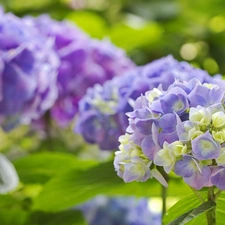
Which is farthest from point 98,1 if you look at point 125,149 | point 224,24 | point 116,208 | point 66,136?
point 125,149

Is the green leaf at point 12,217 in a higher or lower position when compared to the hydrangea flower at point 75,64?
lower

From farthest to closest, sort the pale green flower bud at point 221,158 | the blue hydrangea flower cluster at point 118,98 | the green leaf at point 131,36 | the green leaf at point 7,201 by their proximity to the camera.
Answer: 1. the green leaf at point 131,36
2. the green leaf at point 7,201
3. the blue hydrangea flower cluster at point 118,98
4. the pale green flower bud at point 221,158

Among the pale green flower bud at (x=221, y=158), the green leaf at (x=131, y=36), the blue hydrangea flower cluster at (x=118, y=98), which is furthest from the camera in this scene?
the green leaf at (x=131, y=36)

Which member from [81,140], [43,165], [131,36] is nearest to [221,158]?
[43,165]

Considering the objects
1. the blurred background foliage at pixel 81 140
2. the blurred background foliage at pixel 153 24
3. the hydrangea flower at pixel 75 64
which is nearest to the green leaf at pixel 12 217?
the blurred background foliage at pixel 81 140

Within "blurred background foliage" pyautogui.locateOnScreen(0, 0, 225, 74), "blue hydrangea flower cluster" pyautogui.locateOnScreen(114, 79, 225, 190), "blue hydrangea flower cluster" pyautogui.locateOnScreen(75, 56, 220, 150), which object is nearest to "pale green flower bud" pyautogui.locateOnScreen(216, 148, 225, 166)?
"blue hydrangea flower cluster" pyautogui.locateOnScreen(114, 79, 225, 190)

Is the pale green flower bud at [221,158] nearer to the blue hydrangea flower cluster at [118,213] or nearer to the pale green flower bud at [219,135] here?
the pale green flower bud at [219,135]

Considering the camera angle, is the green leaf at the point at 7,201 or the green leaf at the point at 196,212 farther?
the green leaf at the point at 7,201

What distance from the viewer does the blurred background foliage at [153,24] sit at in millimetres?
1122

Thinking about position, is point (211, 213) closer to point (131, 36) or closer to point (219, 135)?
point (219, 135)

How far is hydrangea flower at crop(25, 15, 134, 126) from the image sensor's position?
0.70 m

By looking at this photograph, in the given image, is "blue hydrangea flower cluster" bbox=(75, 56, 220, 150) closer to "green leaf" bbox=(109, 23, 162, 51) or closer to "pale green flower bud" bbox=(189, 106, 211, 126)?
"pale green flower bud" bbox=(189, 106, 211, 126)

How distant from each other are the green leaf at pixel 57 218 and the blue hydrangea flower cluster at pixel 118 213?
0.04m

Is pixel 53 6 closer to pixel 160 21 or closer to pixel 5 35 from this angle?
pixel 160 21
